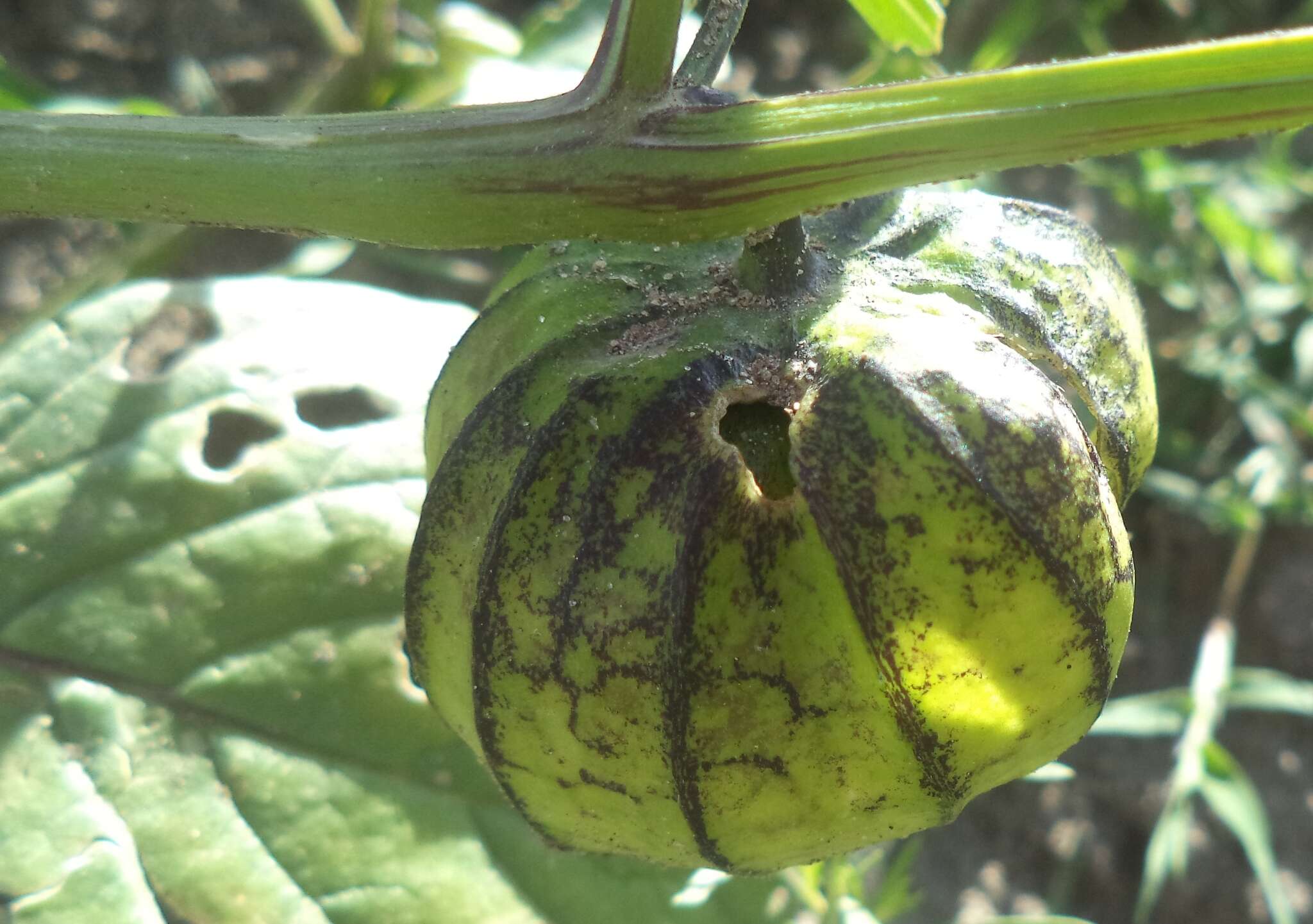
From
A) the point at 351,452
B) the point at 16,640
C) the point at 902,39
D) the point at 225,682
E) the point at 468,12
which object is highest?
the point at 468,12

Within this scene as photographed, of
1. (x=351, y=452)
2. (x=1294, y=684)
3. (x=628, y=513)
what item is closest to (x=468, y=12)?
(x=351, y=452)

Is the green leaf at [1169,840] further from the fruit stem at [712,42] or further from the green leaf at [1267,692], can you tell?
the fruit stem at [712,42]

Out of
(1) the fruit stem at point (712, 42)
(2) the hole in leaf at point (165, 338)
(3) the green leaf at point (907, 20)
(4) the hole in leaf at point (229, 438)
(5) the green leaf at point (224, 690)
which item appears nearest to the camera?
(1) the fruit stem at point (712, 42)

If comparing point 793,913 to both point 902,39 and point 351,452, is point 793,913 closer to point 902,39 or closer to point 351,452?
point 351,452

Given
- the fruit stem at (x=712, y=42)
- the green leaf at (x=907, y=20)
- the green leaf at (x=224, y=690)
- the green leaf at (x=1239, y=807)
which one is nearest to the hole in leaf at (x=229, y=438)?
the green leaf at (x=224, y=690)

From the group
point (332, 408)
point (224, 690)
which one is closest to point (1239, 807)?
point (224, 690)

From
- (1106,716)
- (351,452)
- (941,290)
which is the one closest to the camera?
(941,290)
